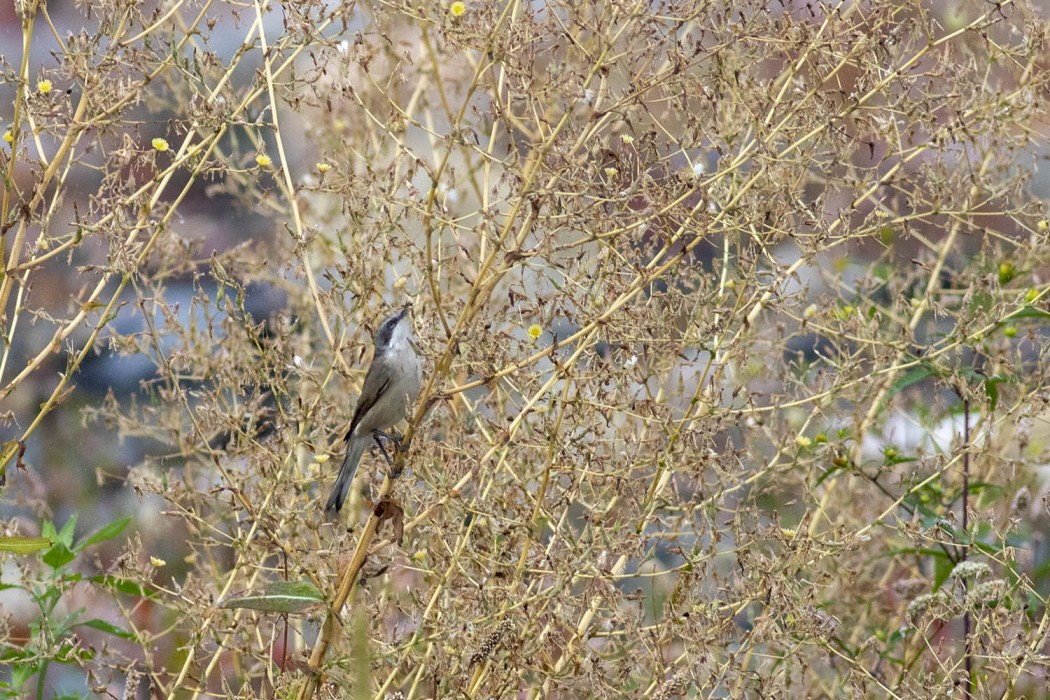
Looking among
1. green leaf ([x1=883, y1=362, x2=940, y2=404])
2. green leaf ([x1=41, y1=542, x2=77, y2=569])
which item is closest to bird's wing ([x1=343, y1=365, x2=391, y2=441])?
green leaf ([x1=41, y1=542, x2=77, y2=569])

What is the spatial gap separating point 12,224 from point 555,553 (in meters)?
1.15

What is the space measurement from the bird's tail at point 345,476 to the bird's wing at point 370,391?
4cm

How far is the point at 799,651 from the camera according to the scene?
7.44ft

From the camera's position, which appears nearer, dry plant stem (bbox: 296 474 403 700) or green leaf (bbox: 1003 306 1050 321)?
dry plant stem (bbox: 296 474 403 700)

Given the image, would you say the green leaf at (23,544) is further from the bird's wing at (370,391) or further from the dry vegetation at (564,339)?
the bird's wing at (370,391)

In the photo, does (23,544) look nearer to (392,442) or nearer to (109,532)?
(109,532)

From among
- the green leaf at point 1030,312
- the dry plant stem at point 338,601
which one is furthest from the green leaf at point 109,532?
the green leaf at point 1030,312

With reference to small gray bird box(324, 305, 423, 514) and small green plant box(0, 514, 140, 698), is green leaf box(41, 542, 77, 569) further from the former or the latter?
small gray bird box(324, 305, 423, 514)

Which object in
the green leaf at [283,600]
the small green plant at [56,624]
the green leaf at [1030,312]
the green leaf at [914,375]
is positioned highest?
the green leaf at [1030,312]

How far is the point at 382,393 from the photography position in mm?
2957

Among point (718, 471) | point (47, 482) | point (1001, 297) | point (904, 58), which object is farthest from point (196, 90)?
point (47, 482)

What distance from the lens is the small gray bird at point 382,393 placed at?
9.08 feet

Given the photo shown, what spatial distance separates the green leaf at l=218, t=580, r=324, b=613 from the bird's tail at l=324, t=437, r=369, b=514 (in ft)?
2.31

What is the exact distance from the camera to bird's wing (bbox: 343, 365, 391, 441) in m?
2.83
